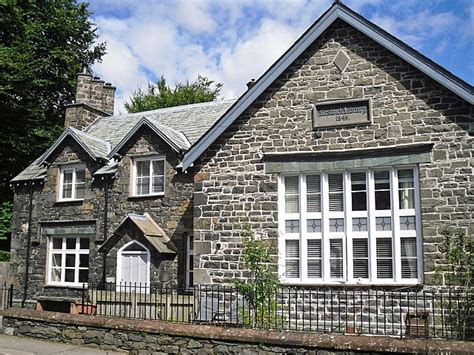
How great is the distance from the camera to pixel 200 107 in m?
21.5

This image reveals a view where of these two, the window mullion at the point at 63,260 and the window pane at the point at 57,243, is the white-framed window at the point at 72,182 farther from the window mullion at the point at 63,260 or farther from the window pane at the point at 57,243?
the window mullion at the point at 63,260

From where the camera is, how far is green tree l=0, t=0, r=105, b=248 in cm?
2781

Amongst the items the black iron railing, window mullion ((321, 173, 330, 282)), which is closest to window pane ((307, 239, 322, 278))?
window mullion ((321, 173, 330, 282))

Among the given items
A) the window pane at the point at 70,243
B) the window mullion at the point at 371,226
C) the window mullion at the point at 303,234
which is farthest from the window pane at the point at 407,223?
the window pane at the point at 70,243

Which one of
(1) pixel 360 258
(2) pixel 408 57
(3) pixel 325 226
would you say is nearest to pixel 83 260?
(3) pixel 325 226

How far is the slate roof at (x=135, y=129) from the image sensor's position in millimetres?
18125

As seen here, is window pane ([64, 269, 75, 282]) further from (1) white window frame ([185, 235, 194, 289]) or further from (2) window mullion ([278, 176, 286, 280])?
(2) window mullion ([278, 176, 286, 280])

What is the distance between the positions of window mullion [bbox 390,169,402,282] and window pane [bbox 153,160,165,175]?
27.9 feet

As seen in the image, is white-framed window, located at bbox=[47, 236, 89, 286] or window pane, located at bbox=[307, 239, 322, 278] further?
white-framed window, located at bbox=[47, 236, 89, 286]

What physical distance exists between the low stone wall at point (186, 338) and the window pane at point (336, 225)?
3.94 meters

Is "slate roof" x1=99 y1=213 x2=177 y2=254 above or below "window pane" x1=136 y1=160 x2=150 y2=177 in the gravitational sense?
below

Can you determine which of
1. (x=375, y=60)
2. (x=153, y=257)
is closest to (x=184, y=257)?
(x=153, y=257)

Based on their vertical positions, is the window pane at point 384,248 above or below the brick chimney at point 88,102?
below

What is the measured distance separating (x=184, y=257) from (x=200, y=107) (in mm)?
7317
